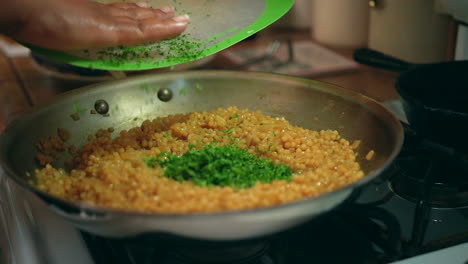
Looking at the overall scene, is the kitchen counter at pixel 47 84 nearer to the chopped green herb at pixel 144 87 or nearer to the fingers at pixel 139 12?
the chopped green herb at pixel 144 87

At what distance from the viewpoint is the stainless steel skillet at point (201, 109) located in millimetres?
621

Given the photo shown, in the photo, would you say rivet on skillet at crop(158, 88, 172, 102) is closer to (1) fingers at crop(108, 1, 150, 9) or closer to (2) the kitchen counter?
(1) fingers at crop(108, 1, 150, 9)

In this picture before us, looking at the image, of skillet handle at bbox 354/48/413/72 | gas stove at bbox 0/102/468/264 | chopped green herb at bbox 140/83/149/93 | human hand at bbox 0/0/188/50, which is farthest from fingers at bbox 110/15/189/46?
skillet handle at bbox 354/48/413/72

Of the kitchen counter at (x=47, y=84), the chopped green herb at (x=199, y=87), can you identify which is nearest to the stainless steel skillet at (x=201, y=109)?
the chopped green herb at (x=199, y=87)

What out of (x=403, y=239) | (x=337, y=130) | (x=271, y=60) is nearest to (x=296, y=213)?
(x=403, y=239)

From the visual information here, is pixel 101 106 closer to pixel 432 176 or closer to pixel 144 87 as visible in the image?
pixel 144 87

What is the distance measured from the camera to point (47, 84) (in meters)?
1.56

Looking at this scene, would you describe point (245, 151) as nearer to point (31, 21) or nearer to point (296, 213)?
point (296, 213)

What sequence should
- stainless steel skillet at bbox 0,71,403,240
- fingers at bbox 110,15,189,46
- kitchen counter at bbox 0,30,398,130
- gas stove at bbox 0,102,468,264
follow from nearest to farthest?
stainless steel skillet at bbox 0,71,403,240, gas stove at bbox 0,102,468,264, fingers at bbox 110,15,189,46, kitchen counter at bbox 0,30,398,130

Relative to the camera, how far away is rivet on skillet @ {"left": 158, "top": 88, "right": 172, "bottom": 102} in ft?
3.82

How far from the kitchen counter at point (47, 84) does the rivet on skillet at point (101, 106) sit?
1.13ft

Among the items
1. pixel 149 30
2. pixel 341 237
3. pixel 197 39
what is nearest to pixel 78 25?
pixel 149 30

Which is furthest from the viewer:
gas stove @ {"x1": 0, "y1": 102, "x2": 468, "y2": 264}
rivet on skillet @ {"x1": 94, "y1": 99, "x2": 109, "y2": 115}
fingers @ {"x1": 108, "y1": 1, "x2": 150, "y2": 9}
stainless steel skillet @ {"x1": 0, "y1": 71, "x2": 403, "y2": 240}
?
rivet on skillet @ {"x1": 94, "y1": 99, "x2": 109, "y2": 115}

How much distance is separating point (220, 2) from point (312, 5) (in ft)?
3.76
